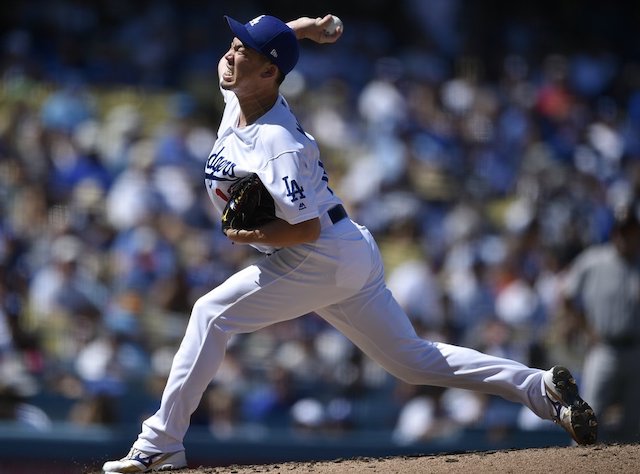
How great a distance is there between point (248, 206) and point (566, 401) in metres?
1.55

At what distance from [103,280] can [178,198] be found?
43.0 inches

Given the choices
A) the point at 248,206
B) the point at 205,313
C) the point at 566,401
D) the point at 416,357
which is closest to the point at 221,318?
the point at 205,313

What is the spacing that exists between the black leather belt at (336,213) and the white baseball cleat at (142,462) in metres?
1.07

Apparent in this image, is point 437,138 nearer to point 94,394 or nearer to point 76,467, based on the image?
point 94,394

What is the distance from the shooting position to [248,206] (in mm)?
4199

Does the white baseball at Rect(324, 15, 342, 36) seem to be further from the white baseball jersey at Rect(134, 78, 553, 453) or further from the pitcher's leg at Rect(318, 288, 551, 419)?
the pitcher's leg at Rect(318, 288, 551, 419)

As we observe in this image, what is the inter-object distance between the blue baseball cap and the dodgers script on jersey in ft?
0.57

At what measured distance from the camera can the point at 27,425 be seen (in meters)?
7.73

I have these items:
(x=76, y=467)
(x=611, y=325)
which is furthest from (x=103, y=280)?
(x=611, y=325)

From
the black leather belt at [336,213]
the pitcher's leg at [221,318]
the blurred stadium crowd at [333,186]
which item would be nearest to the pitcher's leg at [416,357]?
the pitcher's leg at [221,318]

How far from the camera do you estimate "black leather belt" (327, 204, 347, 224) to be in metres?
4.46

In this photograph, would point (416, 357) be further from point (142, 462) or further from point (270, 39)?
point (270, 39)

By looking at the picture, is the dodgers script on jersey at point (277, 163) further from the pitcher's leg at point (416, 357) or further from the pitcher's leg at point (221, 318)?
the pitcher's leg at point (416, 357)

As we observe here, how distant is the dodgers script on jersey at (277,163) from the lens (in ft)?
13.6
